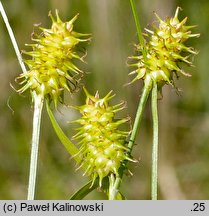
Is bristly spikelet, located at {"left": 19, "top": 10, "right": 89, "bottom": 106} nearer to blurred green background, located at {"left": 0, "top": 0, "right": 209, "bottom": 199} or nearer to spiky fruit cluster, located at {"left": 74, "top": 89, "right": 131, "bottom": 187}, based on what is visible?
spiky fruit cluster, located at {"left": 74, "top": 89, "right": 131, "bottom": 187}

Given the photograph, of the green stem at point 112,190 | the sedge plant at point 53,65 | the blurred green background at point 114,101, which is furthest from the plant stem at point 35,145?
the blurred green background at point 114,101

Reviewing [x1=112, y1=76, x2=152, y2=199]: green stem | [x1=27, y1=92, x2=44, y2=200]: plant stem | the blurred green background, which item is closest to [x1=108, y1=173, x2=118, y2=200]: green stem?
[x1=112, y1=76, x2=152, y2=199]: green stem

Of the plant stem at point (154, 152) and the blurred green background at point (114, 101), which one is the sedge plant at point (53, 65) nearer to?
the plant stem at point (154, 152)

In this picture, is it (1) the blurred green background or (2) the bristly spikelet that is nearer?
(2) the bristly spikelet

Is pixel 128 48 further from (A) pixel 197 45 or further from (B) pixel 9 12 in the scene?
(B) pixel 9 12

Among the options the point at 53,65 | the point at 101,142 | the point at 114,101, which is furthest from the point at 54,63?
the point at 114,101

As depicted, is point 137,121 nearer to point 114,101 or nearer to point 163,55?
point 163,55
